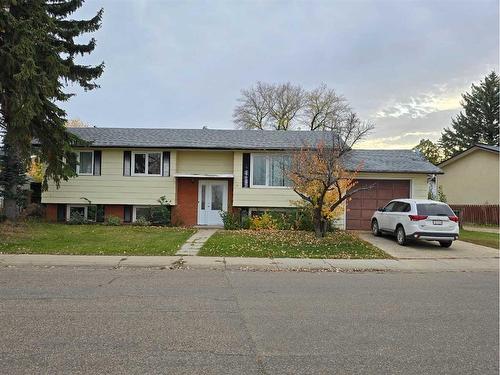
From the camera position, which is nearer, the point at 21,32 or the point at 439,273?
the point at 439,273

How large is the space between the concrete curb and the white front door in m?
10.2

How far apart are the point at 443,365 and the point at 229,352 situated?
2291mm

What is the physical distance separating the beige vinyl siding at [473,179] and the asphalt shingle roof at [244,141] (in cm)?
1154

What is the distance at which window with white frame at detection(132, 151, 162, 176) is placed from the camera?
2188cm

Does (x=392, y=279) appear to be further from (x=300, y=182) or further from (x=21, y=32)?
(x=21, y=32)

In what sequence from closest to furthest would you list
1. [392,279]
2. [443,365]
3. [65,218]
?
[443,365] → [392,279] → [65,218]

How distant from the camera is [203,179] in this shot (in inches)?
878

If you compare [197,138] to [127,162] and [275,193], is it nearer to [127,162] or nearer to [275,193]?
[127,162]

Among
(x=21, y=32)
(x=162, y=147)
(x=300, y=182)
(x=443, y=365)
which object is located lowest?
(x=443, y=365)

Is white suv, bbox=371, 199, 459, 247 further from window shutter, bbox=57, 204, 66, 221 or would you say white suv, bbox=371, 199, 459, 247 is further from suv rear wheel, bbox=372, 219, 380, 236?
window shutter, bbox=57, 204, 66, 221

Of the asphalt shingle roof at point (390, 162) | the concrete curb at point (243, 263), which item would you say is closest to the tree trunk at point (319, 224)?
the concrete curb at point (243, 263)

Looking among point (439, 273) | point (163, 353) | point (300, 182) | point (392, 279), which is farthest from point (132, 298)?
point (300, 182)

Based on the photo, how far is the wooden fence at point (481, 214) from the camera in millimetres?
27520

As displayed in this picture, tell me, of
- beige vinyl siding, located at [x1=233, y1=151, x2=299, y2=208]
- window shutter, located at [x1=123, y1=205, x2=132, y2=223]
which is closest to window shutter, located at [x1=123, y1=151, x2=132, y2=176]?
window shutter, located at [x1=123, y1=205, x2=132, y2=223]
